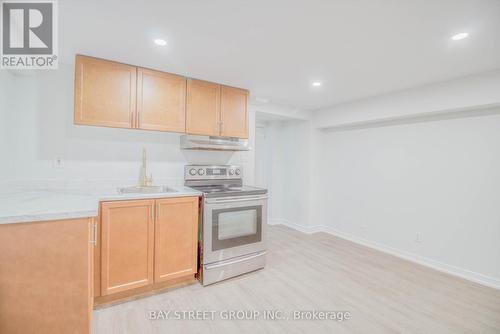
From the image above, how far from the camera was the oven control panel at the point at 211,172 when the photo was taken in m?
2.96

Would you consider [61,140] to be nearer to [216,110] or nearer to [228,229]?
[216,110]

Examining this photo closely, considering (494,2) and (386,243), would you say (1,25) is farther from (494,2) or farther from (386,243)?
(386,243)

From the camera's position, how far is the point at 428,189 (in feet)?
10.0

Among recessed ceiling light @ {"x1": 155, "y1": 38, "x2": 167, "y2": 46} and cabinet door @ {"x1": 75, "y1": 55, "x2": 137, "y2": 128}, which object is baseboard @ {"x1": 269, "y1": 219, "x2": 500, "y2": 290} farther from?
recessed ceiling light @ {"x1": 155, "y1": 38, "x2": 167, "y2": 46}

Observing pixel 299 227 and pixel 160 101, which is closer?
pixel 160 101

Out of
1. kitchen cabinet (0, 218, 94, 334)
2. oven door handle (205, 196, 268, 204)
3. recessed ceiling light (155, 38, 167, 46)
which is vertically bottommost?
kitchen cabinet (0, 218, 94, 334)

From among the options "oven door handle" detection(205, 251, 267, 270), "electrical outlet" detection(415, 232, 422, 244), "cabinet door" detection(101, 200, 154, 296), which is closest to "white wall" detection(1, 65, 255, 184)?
"cabinet door" detection(101, 200, 154, 296)

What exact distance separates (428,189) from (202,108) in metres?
3.20

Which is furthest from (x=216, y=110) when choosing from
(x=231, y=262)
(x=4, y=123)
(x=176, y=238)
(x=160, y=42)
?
(x=4, y=123)

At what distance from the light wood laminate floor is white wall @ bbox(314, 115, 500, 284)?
1.22 ft

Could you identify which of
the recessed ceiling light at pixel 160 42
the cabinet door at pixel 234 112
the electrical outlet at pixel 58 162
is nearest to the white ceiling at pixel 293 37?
the recessed ceiling light at pixel 160 42

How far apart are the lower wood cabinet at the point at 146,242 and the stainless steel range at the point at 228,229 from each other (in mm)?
144

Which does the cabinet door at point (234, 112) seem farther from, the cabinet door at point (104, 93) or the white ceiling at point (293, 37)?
the cabinet door at point (104, 93)

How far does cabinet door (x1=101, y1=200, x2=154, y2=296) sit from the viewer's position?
2.02 m
